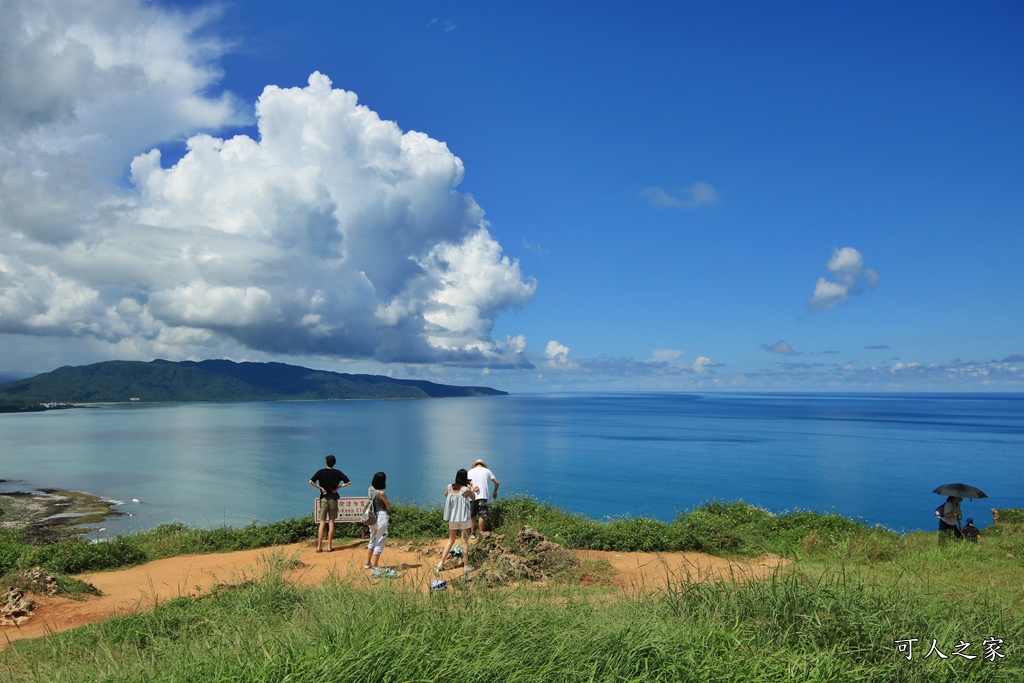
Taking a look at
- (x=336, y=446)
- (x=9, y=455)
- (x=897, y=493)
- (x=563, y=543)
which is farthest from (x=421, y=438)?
(x=563, y=543)

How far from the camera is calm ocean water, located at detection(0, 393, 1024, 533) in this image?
44844 millimetres

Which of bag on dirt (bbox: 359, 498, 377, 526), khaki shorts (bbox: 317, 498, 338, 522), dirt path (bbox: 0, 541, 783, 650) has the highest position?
bag on dirt (bbox: 359, 498, 377, 526)

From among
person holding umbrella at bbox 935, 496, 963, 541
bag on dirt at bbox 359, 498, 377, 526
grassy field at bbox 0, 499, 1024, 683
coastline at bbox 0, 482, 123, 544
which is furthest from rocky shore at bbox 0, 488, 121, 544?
person holding umbrella at bbox 935, 496, 963, 541

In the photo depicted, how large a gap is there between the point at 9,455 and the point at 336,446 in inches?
1530

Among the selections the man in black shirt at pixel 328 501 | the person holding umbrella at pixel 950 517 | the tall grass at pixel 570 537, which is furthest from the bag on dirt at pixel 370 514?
the person holding umbrella at pixel 950 517

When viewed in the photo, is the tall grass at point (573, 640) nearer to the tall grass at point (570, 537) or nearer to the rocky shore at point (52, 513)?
the tall grass at point (570, 537)

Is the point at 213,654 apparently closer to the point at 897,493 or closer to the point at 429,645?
the point at 429,645

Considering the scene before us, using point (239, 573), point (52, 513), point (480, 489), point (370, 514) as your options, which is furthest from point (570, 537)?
point (52, 513)

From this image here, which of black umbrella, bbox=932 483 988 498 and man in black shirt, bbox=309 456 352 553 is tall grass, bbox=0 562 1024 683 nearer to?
man in black shirt, bbox=309 456 352 553

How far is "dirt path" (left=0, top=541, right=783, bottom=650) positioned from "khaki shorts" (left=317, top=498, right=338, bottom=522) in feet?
2.49

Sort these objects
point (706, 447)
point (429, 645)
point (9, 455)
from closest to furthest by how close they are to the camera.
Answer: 1. point (429, 645)
2. point (9, 455)
3. point (706, 447)

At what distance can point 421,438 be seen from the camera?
322 feet

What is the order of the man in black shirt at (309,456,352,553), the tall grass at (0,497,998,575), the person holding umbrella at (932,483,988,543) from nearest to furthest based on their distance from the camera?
the tall grass at (0,497,998,575), the man in black shirt at (309,456,352,553), the person holding umbrella at (932,483,988,543)

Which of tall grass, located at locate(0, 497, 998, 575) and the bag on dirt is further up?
the bag on dirt
